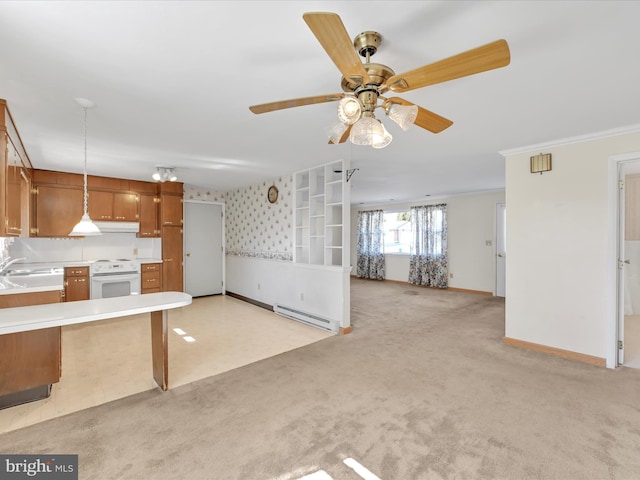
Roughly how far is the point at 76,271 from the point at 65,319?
3.55 metres

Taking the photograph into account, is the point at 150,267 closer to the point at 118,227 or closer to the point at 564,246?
the point at 118,227

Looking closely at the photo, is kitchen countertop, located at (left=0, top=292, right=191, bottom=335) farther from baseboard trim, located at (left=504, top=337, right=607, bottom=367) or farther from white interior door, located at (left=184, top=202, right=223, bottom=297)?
white interior door, located at (left=184, top=202, right=223, bottom=297)

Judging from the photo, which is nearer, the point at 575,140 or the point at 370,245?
the point at 575,140

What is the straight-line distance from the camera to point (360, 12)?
56.8 inches

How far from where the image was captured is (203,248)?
6742mm

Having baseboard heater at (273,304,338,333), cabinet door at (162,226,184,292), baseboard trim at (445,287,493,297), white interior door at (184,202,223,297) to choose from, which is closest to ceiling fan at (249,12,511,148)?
baseboard heater at (273,304,338,333)

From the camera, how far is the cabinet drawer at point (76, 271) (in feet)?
15.5

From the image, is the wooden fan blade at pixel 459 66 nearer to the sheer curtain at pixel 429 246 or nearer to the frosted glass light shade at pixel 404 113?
the frosted glass light shade at pixel 404 113

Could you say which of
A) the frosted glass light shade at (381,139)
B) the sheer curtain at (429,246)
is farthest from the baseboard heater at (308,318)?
the sheer curtain at (429,246)

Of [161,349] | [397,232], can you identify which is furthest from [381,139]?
[397,232]

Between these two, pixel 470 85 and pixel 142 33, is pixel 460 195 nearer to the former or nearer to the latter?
pixel 470 85

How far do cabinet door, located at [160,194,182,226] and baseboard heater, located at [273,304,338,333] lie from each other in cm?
260

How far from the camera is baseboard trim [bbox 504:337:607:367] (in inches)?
124

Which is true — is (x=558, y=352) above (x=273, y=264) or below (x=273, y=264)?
below
